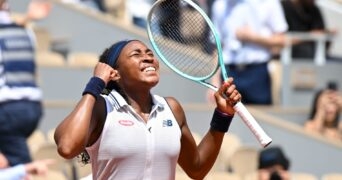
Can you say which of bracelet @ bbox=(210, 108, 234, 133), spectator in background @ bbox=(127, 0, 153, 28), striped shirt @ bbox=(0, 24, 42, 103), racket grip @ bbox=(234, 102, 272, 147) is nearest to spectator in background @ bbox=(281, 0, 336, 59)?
spectator in background @ bbox=(127, 0, 153, 28)

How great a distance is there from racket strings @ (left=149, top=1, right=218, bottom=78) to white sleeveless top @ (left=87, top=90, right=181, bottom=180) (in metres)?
0.45

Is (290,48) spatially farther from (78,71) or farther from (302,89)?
(78,71)

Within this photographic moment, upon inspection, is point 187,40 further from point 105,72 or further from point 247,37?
Result: point 247,37

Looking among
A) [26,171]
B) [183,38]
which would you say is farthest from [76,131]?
[26,171]

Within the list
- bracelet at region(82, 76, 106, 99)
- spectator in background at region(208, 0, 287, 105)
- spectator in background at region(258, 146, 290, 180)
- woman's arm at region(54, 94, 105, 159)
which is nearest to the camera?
woman's arm at region(54, 94, 105, 159)

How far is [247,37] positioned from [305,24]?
86.1 inches

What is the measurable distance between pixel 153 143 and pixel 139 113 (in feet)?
0.52

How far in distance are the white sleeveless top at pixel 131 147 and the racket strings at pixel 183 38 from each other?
45cm

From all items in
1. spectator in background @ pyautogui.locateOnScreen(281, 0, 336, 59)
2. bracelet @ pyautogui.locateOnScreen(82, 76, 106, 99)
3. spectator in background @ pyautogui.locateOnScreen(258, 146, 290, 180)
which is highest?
bracelet @ pyautogui.locateOnScreen(82, 76, 106, 99)

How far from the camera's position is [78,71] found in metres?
10.7

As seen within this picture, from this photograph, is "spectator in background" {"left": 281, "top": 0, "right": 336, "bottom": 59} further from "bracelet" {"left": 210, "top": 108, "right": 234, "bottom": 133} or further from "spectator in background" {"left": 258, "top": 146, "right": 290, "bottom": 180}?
"bracelet" {"left": 210, "top": 108, "right": 234, "bottom": 133}

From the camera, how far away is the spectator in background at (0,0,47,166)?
23.7 feet

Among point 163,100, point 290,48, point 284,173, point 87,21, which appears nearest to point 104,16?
point 87,21

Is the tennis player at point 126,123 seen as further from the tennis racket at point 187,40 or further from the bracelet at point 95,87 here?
the tennis racket at point 187,40
